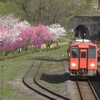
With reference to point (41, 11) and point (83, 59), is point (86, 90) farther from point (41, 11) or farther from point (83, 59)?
point (41, 11)

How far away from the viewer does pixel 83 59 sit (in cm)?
3067

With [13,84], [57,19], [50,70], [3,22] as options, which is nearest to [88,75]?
[13,84]

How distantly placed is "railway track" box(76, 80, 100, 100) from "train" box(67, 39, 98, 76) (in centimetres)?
75

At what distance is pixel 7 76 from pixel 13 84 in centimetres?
433

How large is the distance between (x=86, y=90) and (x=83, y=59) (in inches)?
137

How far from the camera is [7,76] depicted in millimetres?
33500

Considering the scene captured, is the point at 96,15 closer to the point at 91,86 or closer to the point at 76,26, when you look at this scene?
the point at 76,26

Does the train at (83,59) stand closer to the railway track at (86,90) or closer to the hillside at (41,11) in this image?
the railway track at (86,90)

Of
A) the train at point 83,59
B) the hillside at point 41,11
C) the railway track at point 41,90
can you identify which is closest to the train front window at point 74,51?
the train at point 83,59

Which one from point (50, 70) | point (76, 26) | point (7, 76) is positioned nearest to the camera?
point (7, 76)

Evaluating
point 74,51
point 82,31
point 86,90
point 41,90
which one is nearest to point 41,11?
point 82,31

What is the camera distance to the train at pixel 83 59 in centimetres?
3066

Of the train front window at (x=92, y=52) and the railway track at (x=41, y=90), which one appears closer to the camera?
the railway track at (x=41, y=90)

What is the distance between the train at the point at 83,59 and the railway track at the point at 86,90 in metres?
0.75
